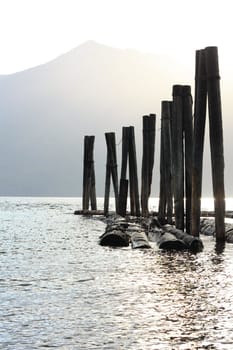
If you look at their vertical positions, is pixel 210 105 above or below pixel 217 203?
above

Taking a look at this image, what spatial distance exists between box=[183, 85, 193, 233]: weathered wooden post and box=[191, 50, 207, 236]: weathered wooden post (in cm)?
118

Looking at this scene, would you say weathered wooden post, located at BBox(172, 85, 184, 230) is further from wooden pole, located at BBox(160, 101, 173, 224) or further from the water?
wooden pole, located at BBox(160, 101, 173, 224)

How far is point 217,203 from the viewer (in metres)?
15.4

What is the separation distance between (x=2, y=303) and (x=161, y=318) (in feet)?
7.63

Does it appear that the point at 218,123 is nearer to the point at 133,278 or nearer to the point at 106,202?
the point at 133,278

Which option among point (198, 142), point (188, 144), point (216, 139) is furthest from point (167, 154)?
A: point (216, 139)

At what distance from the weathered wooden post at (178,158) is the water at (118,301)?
343cm

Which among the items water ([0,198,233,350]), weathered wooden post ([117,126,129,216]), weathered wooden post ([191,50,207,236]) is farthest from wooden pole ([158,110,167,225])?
water ([0,198,233,350])

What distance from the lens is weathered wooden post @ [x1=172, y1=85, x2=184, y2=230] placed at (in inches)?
711

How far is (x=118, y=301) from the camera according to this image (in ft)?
28.5

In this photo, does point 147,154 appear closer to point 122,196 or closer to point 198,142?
point 122,196

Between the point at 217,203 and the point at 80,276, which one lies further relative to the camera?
the point at 217,203

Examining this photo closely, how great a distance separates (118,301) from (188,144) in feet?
33.6

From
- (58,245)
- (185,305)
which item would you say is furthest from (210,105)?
(185,305)
